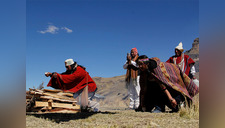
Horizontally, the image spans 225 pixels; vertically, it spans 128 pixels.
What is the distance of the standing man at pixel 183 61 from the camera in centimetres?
784

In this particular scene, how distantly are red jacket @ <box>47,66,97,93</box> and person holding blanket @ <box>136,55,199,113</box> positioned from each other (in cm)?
282

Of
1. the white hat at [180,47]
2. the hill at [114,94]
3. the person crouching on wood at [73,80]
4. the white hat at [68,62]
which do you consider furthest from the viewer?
the hill at [114,94]

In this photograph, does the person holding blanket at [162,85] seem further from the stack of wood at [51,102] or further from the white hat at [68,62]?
the white hat at [68,62]

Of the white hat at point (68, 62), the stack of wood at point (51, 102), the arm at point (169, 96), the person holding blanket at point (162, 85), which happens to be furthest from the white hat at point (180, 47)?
the stack of wood at point (51, 102)

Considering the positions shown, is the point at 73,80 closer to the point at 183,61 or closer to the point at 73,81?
the point at 73,81

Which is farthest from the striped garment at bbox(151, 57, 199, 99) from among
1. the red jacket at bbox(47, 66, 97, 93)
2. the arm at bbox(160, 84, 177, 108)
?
the red jacket at bbox(47, 66, 97, 93)

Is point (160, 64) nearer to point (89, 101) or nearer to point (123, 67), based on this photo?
point (123, 67)

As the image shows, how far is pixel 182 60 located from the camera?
7.89m

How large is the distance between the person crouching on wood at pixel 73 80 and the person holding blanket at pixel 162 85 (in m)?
2.80

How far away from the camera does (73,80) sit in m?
8.98

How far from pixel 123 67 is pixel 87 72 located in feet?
8.17

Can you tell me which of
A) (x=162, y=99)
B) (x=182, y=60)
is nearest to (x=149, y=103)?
(x=162, y=99)

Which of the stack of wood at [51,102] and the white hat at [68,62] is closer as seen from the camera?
the stack of wood at [51,102]

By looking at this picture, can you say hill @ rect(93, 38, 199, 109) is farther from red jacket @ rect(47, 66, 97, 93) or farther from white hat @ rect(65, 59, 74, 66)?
white hat @ rect(65, 59, 74, 66)
